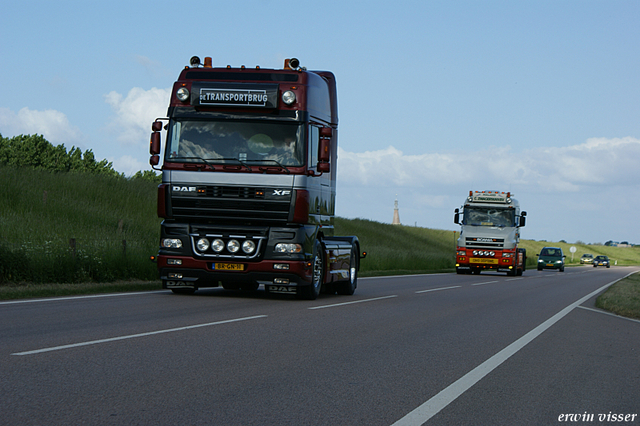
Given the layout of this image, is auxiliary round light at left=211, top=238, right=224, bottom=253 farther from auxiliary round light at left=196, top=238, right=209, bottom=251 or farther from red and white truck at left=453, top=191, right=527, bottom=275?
red and white truck at left=453, top=191, right=527, bottom=275

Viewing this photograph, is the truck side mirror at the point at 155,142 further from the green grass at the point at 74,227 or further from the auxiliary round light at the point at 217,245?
the green grass at the point at 74,227

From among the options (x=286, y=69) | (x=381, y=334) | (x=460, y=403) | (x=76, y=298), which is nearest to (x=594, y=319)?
(x=381, y=334)

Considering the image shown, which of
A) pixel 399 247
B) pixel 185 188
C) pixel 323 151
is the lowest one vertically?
pixel 185 188

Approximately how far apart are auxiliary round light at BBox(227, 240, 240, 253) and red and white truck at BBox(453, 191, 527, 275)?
23430 millimetres

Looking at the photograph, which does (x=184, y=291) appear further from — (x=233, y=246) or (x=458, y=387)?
(x=458, y=387)

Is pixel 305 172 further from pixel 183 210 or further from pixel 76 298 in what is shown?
pixel 76 298

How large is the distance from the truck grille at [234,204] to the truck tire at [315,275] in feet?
4.27

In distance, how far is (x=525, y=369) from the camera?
24.9ft

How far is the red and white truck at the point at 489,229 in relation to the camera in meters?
35.4

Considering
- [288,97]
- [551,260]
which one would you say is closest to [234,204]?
[288,97]

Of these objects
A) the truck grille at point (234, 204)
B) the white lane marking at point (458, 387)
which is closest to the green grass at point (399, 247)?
the truck grille at point (234, 204)

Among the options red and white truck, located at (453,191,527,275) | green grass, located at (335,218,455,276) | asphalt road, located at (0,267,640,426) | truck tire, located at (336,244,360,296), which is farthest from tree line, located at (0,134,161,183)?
asphalt road, located at (0,267,640,426)

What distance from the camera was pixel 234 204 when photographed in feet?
45.2

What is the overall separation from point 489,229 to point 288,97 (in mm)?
23526
